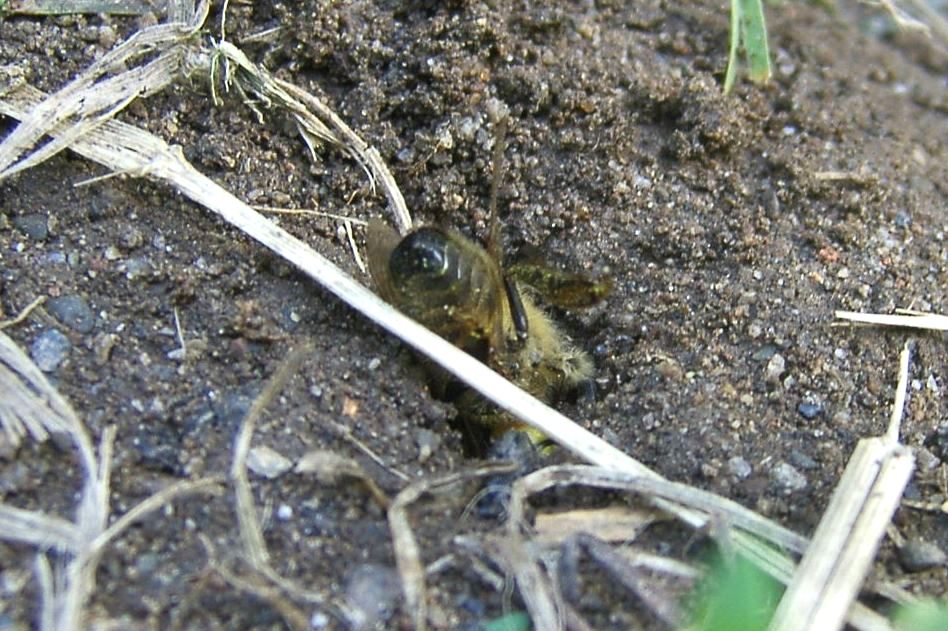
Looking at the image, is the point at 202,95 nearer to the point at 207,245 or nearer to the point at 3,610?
the point at 207,245

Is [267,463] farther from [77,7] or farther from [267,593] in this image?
[77,7]

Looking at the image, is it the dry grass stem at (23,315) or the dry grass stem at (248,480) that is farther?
the dry grass stem at (23,315)

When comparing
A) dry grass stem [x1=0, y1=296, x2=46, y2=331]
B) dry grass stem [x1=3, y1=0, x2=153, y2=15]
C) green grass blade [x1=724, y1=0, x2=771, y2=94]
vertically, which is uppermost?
green grass blade [x1=724, y1=0, x2=771, y2=94]

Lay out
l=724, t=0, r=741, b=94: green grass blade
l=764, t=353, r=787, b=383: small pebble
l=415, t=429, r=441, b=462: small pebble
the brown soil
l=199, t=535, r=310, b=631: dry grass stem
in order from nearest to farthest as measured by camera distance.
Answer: l=199, t=535, r=310, b=631: dry grass stem → the brown soil → l=415, t=429, r=441, b=462: small pebble → l=764, t=353, r=787, b=383: small pebble → l=724, t=0, r=741, b=94: green grass blade


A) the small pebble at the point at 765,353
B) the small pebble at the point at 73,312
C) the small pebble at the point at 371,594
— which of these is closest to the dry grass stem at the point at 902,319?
the small pebble at the point at 765,353

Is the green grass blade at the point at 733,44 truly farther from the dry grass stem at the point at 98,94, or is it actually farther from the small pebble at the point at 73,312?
the small pebble at the point at 73,312

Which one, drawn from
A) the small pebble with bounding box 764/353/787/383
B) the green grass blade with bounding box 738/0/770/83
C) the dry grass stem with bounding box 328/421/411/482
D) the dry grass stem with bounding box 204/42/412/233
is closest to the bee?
the dry grass stem with bounding box 204/42/412/233

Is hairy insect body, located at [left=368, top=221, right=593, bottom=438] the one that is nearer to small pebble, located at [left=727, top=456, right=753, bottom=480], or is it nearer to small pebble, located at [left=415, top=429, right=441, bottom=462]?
small pebble, located at [left=415, top=429, right=441, bottom=462]
